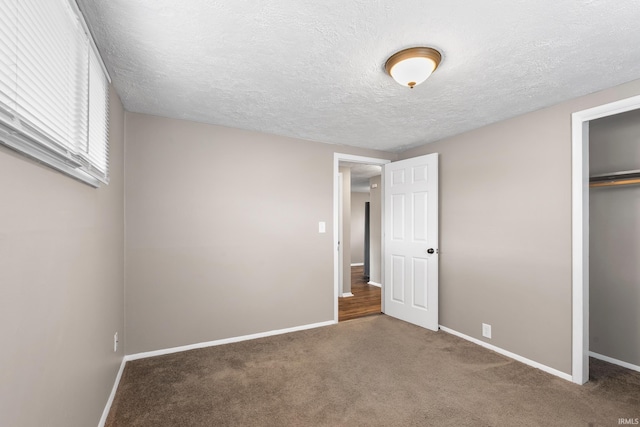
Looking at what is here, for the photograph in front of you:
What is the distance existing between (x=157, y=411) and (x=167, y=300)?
1105mm

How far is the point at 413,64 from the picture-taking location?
6.11ft

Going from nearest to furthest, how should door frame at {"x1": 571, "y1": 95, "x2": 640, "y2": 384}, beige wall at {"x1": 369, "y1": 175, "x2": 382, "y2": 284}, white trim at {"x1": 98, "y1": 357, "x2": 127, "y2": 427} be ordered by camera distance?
white trim at {"x1": 98, "y1": 357, "x2": 127, "y2": 427}, door frame at {"x1": 571, "y1": 95, "x2": 640, "y2": 384}, beige wall at {"x1": 369, "y1": 175, "x2": 382, "y2": 284}

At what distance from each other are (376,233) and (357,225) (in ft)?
9.54

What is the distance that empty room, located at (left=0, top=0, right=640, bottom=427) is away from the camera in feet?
4.18

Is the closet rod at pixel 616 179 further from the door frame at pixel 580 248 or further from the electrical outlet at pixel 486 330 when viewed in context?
the electrical outlet at pixel 486 330

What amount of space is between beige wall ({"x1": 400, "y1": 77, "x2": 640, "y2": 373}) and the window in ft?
11.2

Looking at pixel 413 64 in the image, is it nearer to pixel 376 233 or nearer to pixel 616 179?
pixel 616 179

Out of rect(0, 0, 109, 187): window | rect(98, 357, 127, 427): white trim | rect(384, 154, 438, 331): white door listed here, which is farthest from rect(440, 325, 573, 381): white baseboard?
rect(0, 0, 109, 187): window

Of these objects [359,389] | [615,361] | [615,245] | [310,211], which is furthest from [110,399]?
[615,245]

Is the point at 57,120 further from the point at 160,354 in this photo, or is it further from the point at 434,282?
the point at 434,282

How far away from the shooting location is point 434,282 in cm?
365

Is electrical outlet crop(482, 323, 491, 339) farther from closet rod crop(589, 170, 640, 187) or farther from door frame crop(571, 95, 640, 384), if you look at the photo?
closet rod crop(589, 170, 640, 187)

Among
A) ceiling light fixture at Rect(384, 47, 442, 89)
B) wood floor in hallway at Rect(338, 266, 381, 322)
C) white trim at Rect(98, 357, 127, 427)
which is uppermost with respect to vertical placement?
ceiling light fixture at Rect(384, 47, 442, 89)

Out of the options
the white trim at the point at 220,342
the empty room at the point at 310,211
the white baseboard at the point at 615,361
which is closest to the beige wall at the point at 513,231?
the empty room at the point at 310,211
